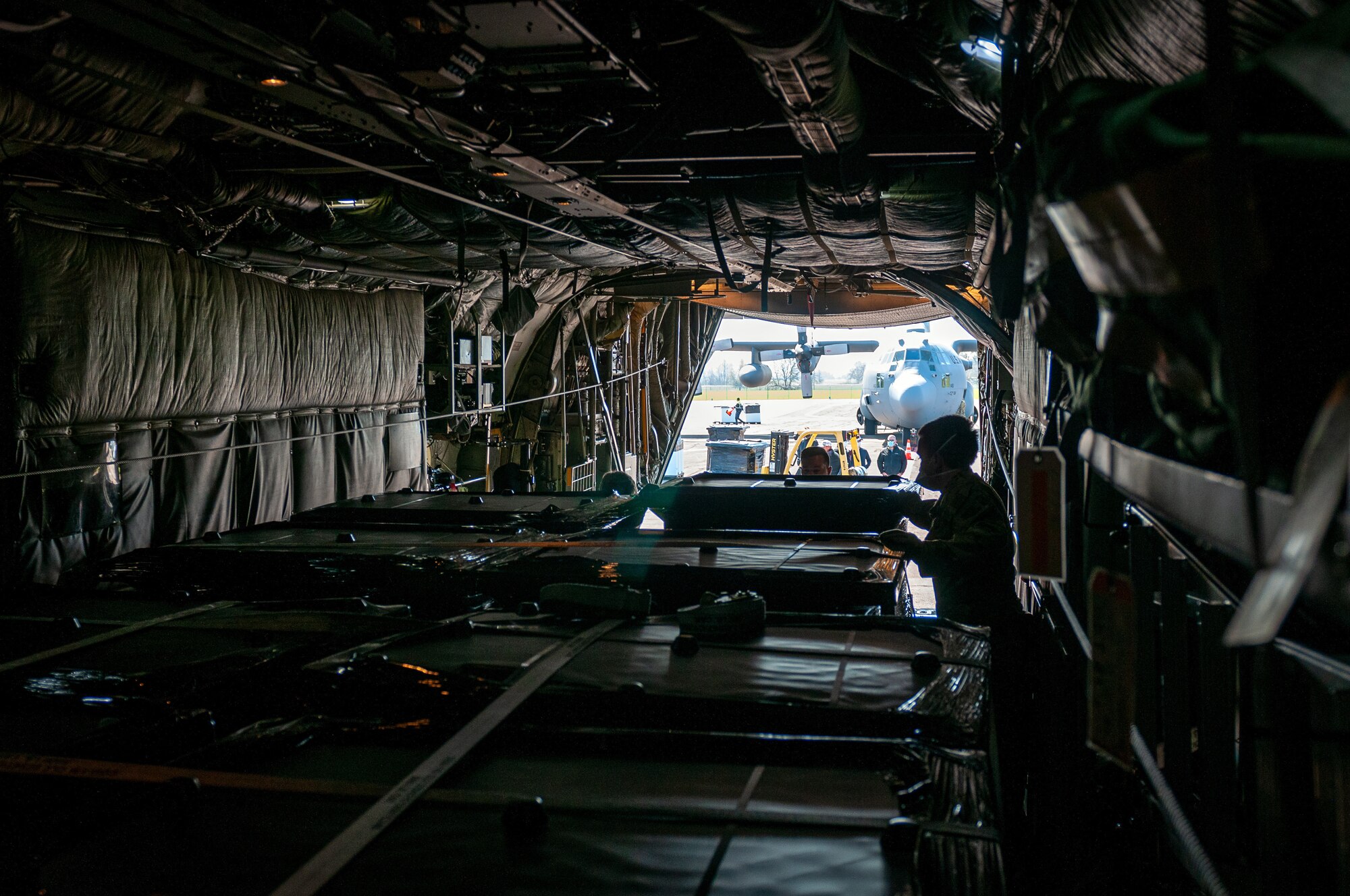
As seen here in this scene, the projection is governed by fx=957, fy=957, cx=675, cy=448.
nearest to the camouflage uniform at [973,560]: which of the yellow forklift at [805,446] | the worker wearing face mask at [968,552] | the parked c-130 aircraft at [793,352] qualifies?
the worker wearing face mask at [968,552]

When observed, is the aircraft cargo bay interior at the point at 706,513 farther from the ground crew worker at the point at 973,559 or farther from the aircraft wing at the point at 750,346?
A: the aircraft wing at the point at 750,346

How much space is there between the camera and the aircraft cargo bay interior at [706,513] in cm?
123

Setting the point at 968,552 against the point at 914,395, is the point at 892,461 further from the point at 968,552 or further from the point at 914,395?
the point at 968,552

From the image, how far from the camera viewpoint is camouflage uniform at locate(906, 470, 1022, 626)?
4492 millimetres

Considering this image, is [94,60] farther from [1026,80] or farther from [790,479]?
[790,479]

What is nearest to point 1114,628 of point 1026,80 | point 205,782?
point 1026,80

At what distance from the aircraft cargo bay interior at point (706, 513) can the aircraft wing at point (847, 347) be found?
2782 cm

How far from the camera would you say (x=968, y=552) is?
14.7 ft

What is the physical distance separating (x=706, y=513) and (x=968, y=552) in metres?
2.13

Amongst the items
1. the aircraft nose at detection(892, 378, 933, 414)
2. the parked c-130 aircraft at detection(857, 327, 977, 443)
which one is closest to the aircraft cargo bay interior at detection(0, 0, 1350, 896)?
the aircraft nose at detection(892, 378, 933, 414)

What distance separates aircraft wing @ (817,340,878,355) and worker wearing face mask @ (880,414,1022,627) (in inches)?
1152

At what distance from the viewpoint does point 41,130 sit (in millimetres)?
3705

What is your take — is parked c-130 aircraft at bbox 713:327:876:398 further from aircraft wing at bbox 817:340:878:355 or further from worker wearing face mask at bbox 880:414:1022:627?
worker wearing face mask at bbox 880:414:1022:627

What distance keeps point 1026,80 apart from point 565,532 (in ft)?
11.8
